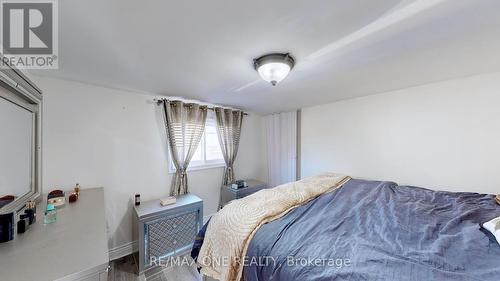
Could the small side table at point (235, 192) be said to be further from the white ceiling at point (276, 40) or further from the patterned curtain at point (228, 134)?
the white ceiling at point (276, 40)

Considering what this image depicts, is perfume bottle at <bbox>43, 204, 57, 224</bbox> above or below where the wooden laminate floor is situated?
above

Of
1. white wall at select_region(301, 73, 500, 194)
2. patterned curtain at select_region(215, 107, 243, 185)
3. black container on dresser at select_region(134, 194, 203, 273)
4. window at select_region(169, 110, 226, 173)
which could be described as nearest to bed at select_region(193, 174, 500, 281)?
white wall at select_region(301, 73, 500, 194)

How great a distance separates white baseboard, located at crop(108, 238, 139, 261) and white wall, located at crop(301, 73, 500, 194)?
2.96 meters

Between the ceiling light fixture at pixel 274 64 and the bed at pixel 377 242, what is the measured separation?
3.76ft

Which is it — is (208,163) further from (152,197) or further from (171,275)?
(171,275)

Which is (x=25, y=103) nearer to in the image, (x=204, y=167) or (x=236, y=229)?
(x=236, y=229)

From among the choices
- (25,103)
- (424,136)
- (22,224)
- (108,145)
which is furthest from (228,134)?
(424,136)

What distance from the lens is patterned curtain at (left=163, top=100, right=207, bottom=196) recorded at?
251 cm

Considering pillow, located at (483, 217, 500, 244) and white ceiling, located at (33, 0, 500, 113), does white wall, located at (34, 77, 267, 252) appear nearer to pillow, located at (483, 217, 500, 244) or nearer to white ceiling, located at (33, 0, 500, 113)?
white ceiling, located at (33, 0, 500, 113)

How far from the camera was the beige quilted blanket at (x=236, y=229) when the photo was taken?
3.84 ft

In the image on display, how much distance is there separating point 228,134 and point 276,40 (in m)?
2.17

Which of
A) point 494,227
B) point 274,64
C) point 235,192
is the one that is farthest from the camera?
point 235,192

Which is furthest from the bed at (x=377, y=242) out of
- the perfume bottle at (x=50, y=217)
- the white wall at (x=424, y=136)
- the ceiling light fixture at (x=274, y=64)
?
the ceiling light fixture at (x=274, y=64)

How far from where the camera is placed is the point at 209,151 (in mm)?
3080
